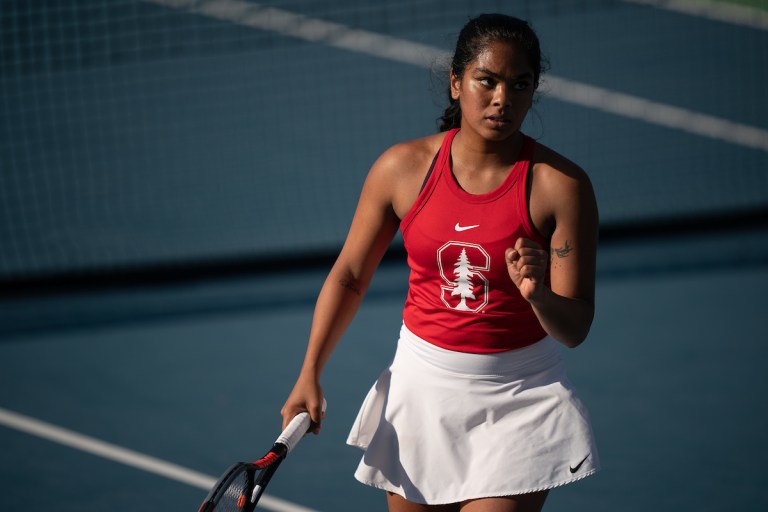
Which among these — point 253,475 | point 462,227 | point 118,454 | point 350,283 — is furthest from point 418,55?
point 253,475

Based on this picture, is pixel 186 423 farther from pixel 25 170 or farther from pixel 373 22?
pixel 373 22

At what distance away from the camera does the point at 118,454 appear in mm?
4867

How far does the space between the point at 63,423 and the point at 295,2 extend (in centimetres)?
705

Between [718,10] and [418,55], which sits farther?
[718,10]

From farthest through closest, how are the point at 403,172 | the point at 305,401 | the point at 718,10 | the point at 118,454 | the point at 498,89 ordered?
the point at 718,10
the point at 118,454
the point at 305,401
the point at 403,172
the point at 498,89

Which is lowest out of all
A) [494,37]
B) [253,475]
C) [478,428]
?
[253,475]

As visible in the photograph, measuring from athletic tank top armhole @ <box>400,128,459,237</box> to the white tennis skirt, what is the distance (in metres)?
0.34

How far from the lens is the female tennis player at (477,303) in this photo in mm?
2541

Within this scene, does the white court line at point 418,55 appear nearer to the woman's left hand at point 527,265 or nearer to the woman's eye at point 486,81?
the woman's eye at point 486,81

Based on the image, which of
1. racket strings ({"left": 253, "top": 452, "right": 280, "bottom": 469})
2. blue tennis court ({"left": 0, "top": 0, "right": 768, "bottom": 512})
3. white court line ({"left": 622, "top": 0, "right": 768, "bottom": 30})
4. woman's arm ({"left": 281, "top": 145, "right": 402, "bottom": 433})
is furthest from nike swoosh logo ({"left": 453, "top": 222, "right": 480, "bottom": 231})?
white court line ({"left": 622, "top": 0, "right": 768, "bottom": 30})

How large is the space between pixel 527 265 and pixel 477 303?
1.15 ft

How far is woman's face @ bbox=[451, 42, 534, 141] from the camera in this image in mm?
2494

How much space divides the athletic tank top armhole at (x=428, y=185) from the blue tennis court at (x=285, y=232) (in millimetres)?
352

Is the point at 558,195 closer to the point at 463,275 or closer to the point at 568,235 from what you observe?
the point at 568,235
